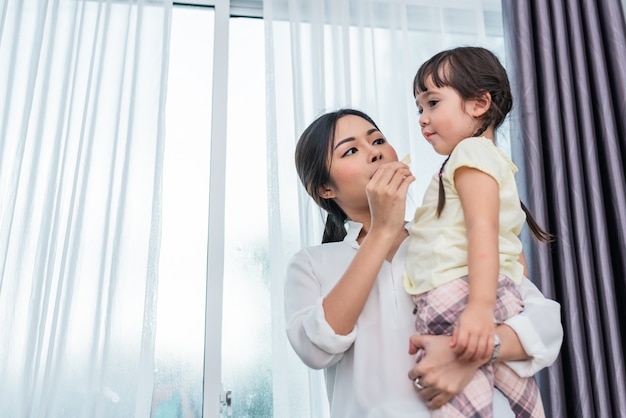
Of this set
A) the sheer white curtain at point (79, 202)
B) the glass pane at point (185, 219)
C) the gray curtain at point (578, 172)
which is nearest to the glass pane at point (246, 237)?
the glass pane at point (185, 219)

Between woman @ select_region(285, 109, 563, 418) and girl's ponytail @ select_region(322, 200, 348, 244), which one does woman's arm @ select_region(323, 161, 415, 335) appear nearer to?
woman @ select_region(285, 109, 563, 418)

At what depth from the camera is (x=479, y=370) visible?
100 cm

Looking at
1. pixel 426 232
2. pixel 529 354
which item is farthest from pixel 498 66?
pixel 529 354

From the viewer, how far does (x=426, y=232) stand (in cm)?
110

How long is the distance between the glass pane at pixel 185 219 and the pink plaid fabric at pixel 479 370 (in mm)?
971

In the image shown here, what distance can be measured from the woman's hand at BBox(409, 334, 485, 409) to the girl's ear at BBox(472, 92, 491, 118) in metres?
0.47

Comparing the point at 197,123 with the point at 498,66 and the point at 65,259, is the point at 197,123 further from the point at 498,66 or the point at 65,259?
the point at 498,66

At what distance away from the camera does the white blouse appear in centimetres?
104

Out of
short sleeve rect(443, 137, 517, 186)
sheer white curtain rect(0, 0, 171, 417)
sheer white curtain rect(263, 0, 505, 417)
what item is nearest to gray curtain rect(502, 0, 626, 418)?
sheer white curtain rect(263, 0, 505, 417)

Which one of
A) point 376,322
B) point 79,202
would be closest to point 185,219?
point 79,202

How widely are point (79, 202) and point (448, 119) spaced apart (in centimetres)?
110

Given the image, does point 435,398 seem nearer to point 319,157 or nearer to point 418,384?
point 418,384

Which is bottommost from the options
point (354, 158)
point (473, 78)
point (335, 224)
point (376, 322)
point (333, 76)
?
point (376, 322)

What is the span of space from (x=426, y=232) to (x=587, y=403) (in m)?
0.96
